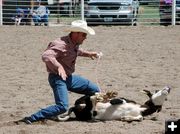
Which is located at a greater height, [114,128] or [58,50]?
[58,50]

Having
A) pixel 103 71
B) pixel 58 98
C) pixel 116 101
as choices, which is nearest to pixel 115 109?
pixel 116 101

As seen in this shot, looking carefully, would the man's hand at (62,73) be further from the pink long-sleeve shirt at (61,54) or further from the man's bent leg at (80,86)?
the man's bent leg at (80,86)

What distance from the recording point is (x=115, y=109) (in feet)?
21.2

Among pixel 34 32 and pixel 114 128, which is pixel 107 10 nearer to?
pixel 34 32

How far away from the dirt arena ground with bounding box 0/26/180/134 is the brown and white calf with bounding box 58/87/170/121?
0.12 metres

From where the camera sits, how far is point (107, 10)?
2014cm

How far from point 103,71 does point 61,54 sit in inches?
160

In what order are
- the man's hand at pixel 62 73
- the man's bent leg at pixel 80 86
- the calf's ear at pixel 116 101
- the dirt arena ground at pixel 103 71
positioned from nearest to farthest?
the man's hand at pixel 62 73, the dirt arena ground at pixel 103 71, the calf's ear at pixel 116 101, the man's bent leg at pixel 80 86

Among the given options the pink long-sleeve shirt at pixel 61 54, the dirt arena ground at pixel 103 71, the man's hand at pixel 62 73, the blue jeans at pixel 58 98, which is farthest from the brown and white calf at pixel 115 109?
the man's hand at pixel 62 73

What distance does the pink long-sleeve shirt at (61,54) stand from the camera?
20.4 ft

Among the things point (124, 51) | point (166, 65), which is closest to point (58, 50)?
point (166, 65)

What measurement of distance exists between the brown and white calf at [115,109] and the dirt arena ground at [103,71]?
12 cm

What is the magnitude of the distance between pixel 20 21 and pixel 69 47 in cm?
1442

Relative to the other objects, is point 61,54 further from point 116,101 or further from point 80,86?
point 116,101
